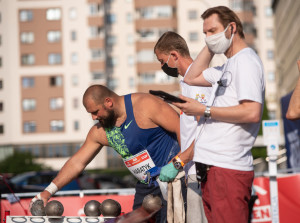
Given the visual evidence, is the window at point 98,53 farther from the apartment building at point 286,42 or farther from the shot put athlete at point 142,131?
the shot put athlete at point 142,131

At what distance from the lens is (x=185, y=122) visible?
485 centimetres

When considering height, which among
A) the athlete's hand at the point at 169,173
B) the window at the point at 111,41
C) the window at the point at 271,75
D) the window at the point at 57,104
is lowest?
the window at the point at 57,104

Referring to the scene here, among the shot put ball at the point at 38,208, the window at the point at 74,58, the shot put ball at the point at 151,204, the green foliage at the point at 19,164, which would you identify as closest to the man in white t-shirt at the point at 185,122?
the shot put ball at the point at 151,204

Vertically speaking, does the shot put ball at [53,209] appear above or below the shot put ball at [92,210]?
above

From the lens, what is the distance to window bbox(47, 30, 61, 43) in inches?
2672

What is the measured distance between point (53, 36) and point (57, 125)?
1033cm

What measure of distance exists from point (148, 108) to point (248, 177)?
1850 mm

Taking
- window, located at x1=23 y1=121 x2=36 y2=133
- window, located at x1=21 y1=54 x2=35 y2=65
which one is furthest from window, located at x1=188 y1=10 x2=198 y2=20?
window, located at x1=23 y1=121 x2=36 y2=133

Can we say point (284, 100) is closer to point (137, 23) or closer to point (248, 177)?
point (248, 177)

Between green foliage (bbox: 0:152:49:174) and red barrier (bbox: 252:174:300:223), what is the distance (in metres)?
36.9

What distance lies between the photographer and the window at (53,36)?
67875 mm

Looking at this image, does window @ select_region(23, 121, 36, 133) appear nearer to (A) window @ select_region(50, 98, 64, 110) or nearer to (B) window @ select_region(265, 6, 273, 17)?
(A) window @ select_region(50, 98, 64, 110)

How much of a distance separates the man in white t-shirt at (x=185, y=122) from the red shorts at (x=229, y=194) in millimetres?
822

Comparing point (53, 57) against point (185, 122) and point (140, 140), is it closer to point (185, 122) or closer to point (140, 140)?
point (140, 140)
